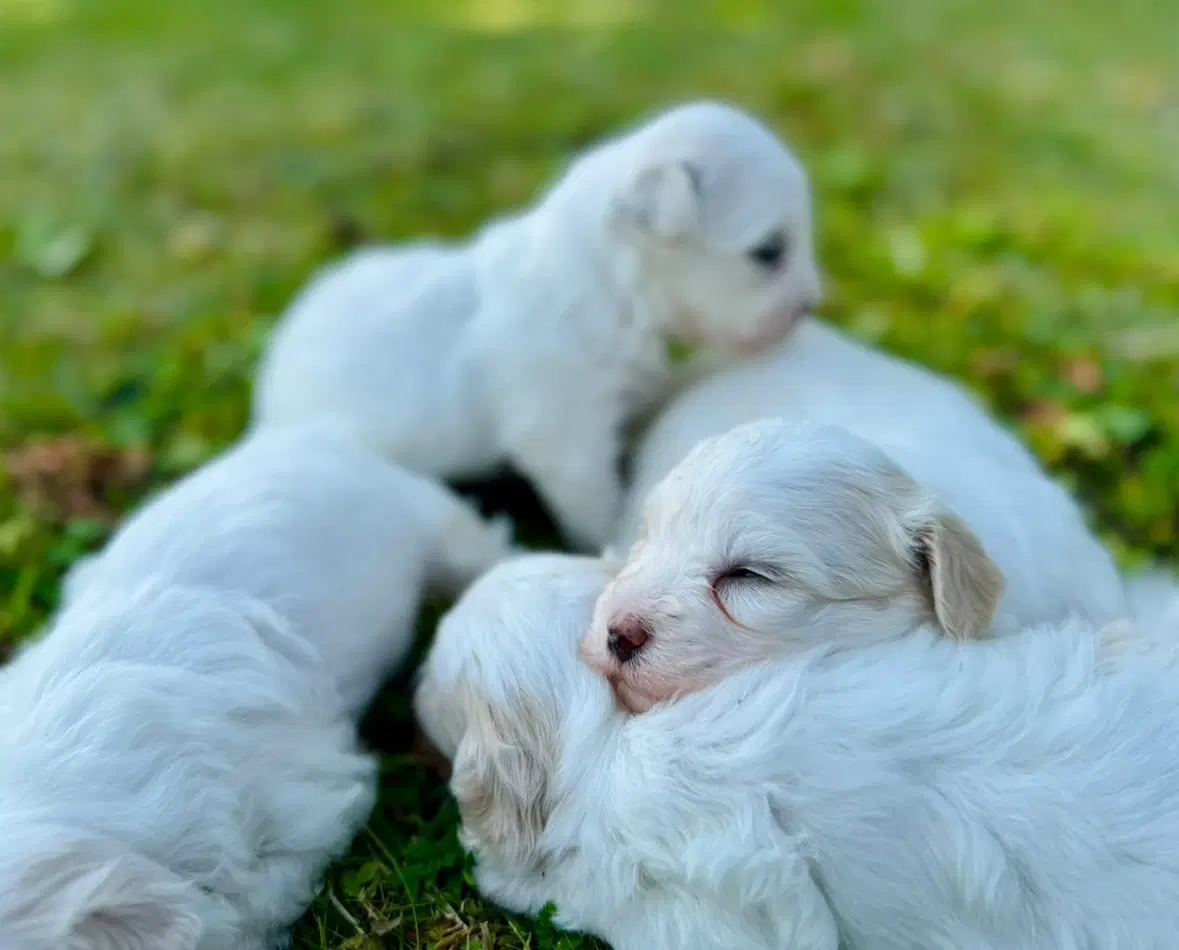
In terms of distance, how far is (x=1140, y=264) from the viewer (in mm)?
6277

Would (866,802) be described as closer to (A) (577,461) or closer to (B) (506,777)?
(B) (506,777)

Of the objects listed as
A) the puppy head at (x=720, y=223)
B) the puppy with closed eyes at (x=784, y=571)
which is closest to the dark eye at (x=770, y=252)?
the puppy head at (x=720, y=223)

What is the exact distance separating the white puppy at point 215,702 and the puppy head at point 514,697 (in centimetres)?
35

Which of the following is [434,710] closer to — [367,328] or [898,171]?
[367,328]

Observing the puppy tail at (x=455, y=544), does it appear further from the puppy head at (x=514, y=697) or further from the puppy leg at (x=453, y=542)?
the puppy head at (x=514, y=697)

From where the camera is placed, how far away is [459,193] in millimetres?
6855

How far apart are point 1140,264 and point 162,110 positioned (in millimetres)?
6133

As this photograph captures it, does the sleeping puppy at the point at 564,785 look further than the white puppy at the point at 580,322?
No

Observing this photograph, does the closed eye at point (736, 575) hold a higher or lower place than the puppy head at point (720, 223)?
lower

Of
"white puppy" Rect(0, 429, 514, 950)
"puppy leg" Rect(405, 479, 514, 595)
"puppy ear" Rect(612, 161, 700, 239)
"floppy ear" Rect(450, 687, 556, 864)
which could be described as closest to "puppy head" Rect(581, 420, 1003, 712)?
"floppy ear" Rect(450, 687, 556, 864)

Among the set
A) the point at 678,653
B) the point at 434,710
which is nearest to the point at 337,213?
the point at 434,710

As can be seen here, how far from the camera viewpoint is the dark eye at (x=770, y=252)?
4211 millimetres

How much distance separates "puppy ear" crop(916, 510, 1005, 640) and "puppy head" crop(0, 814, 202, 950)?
1.90 m

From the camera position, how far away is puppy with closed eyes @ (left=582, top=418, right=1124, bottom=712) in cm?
286
